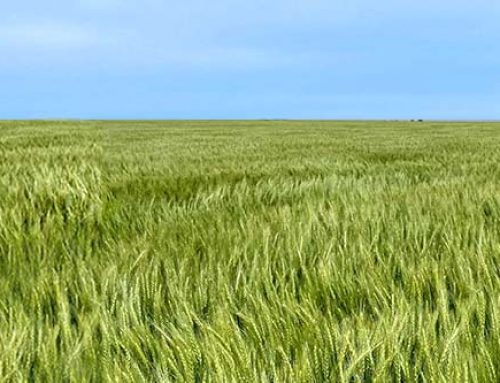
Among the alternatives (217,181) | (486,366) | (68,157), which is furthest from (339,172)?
(486,366)

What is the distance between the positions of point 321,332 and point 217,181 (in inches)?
140

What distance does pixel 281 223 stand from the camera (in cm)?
216

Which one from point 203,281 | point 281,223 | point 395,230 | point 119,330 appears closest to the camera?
point 119,330

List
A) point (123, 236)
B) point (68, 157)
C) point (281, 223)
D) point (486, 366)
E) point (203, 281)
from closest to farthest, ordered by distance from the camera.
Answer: point (486, 366) → point (203, 281) → point (281, 223) → point (123, 236) → point (68, 157)

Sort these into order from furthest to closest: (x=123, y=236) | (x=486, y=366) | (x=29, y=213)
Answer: (x=29, y=213) → (x=123, y=236) → (x=486, y=366)

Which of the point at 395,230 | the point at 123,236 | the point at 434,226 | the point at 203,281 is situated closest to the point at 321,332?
the point at 203,281

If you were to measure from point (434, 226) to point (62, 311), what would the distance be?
1.48 metres

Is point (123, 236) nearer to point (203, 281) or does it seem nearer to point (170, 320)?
point (203, 281)

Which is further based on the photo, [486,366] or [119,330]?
[119,330]

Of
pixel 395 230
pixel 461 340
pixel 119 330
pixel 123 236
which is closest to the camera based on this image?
pixel 461 340

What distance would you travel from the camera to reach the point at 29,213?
8.45ft

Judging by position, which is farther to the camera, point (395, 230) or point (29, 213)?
point (29, 213)

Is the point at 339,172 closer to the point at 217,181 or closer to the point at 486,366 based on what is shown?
the point at 217,181

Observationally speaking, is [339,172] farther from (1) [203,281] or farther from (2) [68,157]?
(1) [203,281]
